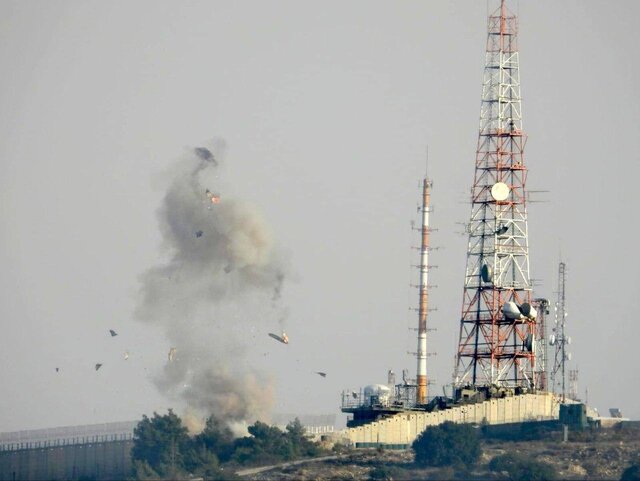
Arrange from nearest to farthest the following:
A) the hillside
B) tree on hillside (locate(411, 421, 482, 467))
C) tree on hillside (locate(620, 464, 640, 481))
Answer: tree on hillside (locate(620, 464, 640, 481)) → the hillside → tree on hillside (locate(411, 421, 482, 467))

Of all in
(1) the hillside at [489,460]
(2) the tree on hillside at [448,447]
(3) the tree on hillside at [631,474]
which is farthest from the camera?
(2) the tree on hillside at [448,447]

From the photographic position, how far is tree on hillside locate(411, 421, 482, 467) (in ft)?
632

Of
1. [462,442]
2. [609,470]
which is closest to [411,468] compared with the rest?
[462,442]

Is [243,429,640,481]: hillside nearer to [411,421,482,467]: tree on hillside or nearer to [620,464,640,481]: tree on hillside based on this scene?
[411,421,482,467]: tree on hillside

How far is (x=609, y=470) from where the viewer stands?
626ft

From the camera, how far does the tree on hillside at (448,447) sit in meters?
192

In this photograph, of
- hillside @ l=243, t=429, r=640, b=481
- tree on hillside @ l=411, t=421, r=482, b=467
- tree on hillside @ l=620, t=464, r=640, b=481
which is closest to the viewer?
tree on hillside @ l=620, t=464, r=640, b=481

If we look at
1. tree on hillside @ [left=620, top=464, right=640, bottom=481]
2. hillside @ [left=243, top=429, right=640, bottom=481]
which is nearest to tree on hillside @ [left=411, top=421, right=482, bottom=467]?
hillside @ [left=243, top=429, right=640, bottom=481]

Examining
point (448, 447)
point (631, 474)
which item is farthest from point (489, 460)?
point (631, 474)

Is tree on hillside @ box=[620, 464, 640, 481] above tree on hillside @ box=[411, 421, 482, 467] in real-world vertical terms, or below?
below

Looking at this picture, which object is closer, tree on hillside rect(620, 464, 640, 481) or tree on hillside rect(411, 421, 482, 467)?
tree on hillside rect(620, 464, 640, 481)

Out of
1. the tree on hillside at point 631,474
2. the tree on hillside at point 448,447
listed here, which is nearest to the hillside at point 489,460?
the tree on hillside at point 448,447

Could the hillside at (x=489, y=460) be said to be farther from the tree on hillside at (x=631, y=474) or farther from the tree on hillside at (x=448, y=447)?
the tree on hillside at (x=631, y=474)

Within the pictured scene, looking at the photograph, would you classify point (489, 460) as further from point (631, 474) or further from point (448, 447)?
point (631, 474)
